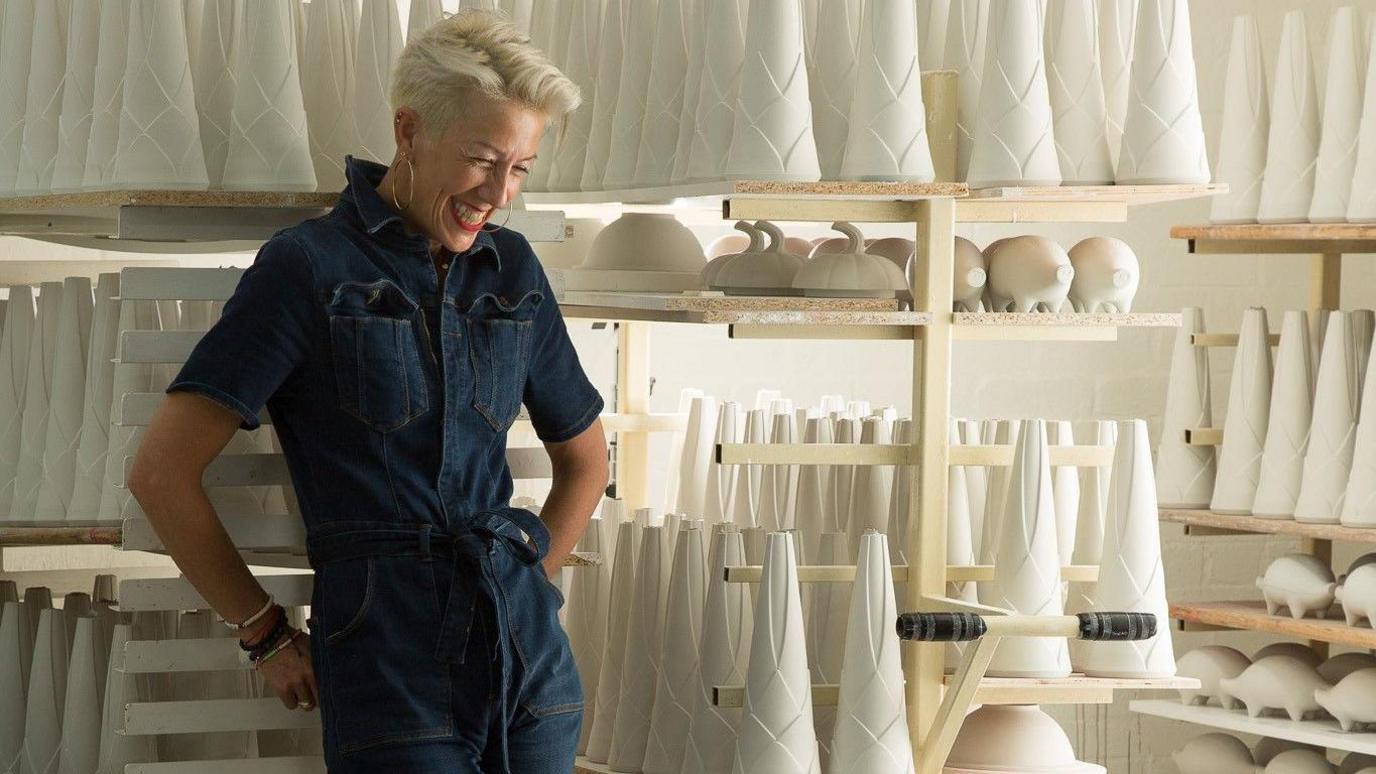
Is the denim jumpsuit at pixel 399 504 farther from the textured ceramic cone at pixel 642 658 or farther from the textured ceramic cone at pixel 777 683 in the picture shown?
the textured ceramic cone at pixel 642 658

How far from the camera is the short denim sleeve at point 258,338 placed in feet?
6.01

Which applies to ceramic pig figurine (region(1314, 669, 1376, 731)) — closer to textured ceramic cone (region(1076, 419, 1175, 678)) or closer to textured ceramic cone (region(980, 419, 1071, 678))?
textured ceramic cone (region(1076, 419, 1175, 678))

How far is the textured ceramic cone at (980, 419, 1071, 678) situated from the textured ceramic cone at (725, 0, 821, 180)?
0.53 m

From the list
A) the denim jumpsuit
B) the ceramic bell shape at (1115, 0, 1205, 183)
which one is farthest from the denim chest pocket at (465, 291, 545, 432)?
the ceramic bell shape at (1115, 0, 1205, 183)

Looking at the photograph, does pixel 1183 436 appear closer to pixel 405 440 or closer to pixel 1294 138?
pixel 1294 138

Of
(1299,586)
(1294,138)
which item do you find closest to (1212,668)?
(1299,586)

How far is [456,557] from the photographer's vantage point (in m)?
1.94

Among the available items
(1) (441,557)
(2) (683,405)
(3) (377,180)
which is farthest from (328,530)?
(2) (683,405)

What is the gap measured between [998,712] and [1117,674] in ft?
0.66

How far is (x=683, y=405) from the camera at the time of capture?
3902 millimetres

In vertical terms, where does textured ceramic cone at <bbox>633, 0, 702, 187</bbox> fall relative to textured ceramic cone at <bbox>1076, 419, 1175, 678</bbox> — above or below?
above

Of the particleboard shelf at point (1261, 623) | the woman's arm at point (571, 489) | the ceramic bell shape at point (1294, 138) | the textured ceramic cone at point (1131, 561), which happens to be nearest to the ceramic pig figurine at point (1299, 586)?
the particleboard shelf at point (1261, 623)

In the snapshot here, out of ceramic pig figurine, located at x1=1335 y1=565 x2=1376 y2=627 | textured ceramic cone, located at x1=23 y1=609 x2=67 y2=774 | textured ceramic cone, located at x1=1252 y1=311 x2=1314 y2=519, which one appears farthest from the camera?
textured ceramic cone, located at x1=1252 y1=311 x2=1314 y2=519

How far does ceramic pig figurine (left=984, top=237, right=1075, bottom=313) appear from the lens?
2682mm
